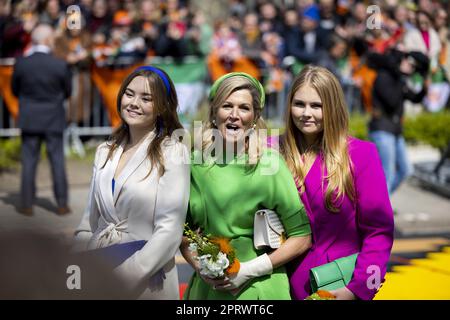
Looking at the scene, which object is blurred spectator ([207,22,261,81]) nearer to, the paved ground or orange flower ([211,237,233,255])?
the paved ground

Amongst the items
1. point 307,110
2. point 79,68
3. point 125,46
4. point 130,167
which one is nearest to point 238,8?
point 125,46

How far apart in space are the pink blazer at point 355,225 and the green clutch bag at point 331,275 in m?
0.03

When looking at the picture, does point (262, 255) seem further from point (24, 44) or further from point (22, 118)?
point (24, 44)

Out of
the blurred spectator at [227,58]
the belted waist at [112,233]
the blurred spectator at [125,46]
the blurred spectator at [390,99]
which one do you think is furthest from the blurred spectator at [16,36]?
the belted waist at [112,233]

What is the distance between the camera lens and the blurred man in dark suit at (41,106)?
894 cm

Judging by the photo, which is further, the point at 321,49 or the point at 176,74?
the point at 321,49

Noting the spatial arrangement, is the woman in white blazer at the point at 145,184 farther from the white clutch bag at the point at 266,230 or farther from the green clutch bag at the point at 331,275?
the green clutch bag at the point at 331,275

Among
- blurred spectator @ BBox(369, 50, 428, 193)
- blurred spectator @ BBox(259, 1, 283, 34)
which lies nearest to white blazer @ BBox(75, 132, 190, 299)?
blurred spectator @ BBox(369, 50, 428, 193)

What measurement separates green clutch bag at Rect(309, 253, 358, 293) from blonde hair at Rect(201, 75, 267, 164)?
51 centimetres

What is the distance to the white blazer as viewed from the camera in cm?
321

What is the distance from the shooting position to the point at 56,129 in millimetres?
9133

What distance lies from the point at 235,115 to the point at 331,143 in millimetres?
437
